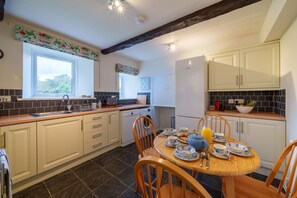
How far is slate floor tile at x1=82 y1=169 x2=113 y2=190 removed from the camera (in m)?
1.58

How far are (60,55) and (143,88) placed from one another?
2.22 m

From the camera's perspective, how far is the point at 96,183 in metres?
1.60

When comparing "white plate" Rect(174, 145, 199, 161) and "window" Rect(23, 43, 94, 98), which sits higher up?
"window" Rect(23, 43, 94, 98)

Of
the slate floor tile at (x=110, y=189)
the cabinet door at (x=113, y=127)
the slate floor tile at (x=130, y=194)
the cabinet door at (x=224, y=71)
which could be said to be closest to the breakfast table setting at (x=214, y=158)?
the slate floor tile at (x=130, y=194)

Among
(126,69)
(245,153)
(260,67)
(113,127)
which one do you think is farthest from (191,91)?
(126,69)

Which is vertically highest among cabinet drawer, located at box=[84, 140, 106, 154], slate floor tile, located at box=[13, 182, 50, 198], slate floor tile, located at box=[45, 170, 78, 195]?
cabinet drawer, located at box=[84, 140, 106, 154]

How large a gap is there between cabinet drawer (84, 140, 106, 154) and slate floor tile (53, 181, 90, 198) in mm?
607

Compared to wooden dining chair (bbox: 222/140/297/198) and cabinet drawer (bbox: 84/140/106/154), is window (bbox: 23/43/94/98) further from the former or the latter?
wooden dining chair (bbox: 222/140/297/198)

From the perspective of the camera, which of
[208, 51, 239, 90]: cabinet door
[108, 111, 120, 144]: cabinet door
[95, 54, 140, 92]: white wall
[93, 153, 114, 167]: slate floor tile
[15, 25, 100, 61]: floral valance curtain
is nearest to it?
[15, 25, 100, 61]: floral valance curtain

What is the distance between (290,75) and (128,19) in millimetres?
2256

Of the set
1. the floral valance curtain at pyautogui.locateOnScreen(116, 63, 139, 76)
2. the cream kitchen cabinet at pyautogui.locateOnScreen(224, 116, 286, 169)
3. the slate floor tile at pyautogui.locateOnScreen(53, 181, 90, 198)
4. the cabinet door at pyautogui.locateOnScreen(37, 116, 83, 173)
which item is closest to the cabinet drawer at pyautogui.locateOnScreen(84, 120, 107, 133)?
the cabinet door at pyautogui.locateOnScreen(37, 116, 83, 173)

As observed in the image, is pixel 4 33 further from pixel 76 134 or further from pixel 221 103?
pixel 221 103

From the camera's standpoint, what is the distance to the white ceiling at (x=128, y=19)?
1.48 meters

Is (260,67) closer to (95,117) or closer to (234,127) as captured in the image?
(234,127)
